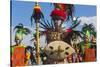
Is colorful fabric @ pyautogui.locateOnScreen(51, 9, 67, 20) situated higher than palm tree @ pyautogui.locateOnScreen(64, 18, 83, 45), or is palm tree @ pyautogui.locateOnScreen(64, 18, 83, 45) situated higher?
colorful fabric @ pyautogui.locateOnScreen(51, 9, 67, 20)

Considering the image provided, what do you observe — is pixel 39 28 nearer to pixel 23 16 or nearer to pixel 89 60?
pixel 23 16

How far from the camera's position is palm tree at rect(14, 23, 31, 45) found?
49.7 inches

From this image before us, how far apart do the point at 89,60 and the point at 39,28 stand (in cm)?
38

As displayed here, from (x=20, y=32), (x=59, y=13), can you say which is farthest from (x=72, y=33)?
(x=20, y=32)

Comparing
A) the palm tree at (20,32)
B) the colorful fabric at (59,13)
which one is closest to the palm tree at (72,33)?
the colorful fabric at (59,13)

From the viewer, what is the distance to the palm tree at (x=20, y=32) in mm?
1263

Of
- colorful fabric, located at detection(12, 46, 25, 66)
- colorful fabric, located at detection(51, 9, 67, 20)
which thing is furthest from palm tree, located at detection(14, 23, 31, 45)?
colorful fabric, located at detection(51, 9, 67, 20)

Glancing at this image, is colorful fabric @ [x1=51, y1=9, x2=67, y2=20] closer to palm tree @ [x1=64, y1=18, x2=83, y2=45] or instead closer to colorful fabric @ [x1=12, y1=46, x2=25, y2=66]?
palm tree @ [x1=64, y1=18, x2=83, y2=45]

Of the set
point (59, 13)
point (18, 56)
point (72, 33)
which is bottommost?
point (18, 56)

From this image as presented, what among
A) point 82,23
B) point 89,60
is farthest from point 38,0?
point 89,60

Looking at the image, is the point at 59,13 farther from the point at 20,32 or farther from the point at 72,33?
the point at 20,32

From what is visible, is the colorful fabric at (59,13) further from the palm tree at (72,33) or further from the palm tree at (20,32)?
the palm tree at (20,32)

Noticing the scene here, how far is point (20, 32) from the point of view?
4.19ft
